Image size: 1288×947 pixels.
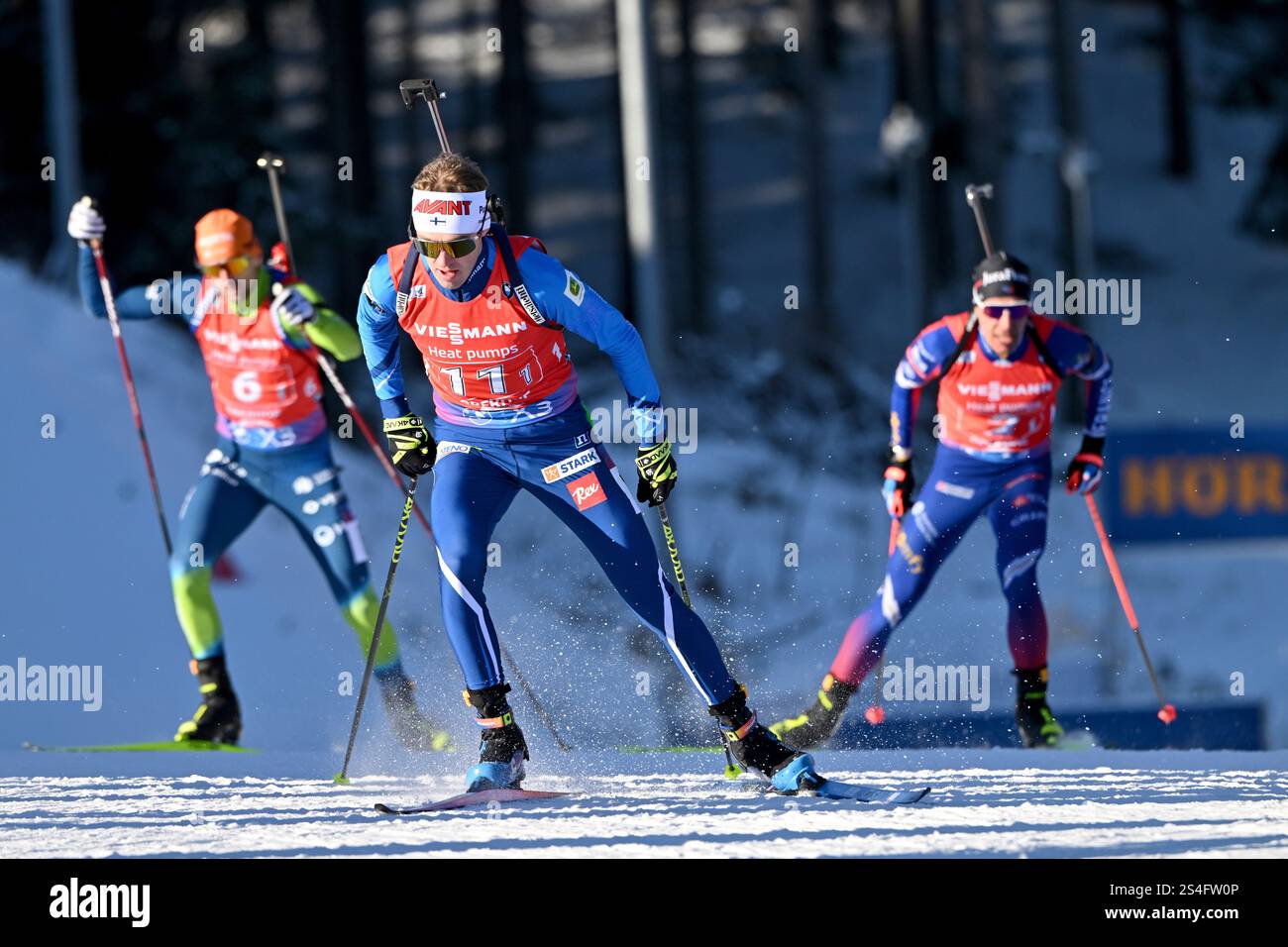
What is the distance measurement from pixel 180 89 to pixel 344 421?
308 inches

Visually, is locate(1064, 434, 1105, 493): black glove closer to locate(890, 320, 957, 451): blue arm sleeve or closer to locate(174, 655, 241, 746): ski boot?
locate(890, 320, 957, 451): blue arm sleeve

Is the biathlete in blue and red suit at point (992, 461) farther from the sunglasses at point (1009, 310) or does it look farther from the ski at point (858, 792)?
the ski at point (858, 792)

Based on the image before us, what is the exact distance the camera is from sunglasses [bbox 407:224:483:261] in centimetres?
629

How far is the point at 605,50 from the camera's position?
2356 inches

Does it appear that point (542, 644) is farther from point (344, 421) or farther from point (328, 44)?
point (328, 44)

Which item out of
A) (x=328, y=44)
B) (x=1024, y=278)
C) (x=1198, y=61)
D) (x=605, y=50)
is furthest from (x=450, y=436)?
(x=605, y=50)

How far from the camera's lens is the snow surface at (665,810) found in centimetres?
579

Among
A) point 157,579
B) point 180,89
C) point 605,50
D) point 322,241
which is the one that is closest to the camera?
point 157,579

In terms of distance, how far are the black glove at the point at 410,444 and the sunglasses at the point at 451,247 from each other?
696 mm

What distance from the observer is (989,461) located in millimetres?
8383

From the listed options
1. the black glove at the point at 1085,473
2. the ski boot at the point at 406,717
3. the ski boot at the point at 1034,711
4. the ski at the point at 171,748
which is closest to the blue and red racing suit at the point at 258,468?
the ski boot at the point at 406,717

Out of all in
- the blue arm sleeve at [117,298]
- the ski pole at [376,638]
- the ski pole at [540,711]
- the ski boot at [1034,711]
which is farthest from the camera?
the blue arm sleeve at [117,298]

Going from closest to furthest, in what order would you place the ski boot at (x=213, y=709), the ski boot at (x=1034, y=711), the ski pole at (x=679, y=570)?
the ski pole at (x=679, y=570)
the ski boot at (x=1034, y=711)
the ski boot at (x=213, y=709)

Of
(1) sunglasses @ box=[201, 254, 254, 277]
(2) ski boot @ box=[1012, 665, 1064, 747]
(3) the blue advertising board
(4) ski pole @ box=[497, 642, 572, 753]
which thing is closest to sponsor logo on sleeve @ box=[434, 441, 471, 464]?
(4) ski pole @ box=[497, 642, 572, 753]
